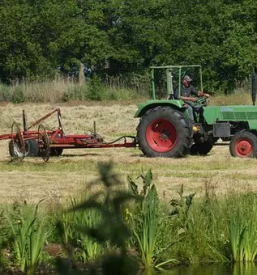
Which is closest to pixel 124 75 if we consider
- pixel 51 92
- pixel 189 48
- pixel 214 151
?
pixel 189 48

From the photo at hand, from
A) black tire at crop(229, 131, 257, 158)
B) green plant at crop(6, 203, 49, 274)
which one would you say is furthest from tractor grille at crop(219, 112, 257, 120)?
green plant at crop(6, 203, 49, 274)

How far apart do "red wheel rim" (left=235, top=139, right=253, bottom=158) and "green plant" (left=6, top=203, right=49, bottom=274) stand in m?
9.98

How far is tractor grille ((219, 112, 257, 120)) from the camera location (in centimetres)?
1917

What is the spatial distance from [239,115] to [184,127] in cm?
158

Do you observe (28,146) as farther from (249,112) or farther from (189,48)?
(189,48)

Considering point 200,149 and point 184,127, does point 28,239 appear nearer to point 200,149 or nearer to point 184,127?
point 184,127

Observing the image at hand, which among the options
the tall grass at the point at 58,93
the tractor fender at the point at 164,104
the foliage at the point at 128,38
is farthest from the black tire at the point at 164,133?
the foliage at the point at 128,38

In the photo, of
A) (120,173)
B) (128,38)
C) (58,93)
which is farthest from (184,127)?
(128,38)

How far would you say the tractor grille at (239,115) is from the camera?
19172 mm

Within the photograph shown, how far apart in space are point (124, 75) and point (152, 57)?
1922 millimetres

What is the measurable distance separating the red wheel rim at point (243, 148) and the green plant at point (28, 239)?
9.98 metres

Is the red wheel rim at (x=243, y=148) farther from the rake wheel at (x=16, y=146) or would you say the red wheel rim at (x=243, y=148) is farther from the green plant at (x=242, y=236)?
the green plant at (x=242, y=236)

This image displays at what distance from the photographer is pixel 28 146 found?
18453mm

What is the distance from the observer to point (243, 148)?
1853cm
